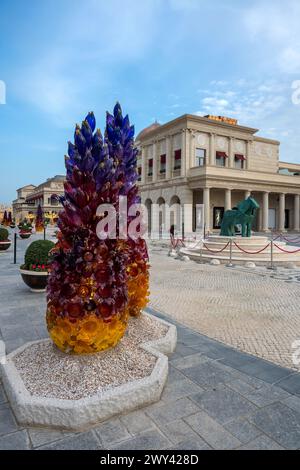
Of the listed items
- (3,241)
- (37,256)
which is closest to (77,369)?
(37,256)

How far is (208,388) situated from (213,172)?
37.1m

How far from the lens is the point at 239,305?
313 inches

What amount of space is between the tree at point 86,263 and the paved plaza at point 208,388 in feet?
3.14

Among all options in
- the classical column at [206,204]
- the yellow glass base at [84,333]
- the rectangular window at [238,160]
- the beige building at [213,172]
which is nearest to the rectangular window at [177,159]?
the beige building at [213,172]

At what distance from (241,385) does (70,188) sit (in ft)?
10.6

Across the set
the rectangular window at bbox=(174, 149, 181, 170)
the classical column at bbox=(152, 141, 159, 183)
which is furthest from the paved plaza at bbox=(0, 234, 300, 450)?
the classical column at bbox=(152, 141, 159, 183)

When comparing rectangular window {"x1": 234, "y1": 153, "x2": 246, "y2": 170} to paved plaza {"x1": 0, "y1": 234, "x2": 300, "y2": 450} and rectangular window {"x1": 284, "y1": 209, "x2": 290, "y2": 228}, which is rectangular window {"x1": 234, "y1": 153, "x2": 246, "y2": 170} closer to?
rectangular window {"x1": 284, "y1": 209, "x2": 290, "y2": 228}

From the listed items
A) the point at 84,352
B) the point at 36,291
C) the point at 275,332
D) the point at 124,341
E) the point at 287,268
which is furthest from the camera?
the point at 287,268

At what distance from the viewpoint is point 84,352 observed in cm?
370
